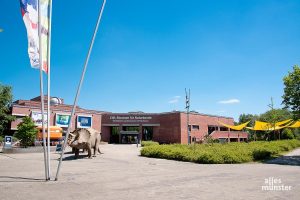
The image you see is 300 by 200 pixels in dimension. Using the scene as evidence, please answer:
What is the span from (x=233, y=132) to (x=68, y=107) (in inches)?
1496

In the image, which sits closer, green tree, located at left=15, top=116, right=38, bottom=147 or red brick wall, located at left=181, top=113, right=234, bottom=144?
green tree, located at left=15, top=116, right=38, bottom=147

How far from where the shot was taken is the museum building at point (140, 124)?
50.2m

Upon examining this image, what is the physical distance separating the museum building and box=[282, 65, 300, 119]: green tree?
2941cm

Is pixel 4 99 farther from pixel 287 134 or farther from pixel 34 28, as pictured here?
pixel 287 134

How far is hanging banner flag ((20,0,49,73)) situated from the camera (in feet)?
34.3

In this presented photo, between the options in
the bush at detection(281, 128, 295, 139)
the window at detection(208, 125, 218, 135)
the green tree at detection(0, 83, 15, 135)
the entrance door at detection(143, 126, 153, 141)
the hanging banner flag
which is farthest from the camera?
the window at detection(208, 125, 218, 135)

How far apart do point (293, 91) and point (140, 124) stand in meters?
37.2

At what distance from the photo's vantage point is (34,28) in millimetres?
10656

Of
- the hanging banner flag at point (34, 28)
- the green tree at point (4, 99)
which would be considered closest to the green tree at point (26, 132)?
the green tree at point (4, 99)

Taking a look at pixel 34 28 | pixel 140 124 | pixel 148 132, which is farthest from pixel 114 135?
pixel 34 28

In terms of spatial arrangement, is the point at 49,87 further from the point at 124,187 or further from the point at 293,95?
the point at 293,95

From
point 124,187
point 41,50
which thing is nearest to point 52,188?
point 124,187

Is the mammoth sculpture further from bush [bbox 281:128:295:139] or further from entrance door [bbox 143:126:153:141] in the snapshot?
bush [bbox 281:128:295:139]

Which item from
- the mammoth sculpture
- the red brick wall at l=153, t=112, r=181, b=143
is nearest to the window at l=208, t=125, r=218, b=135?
the red brick wall at l=153, t=112, r=181, b=143
